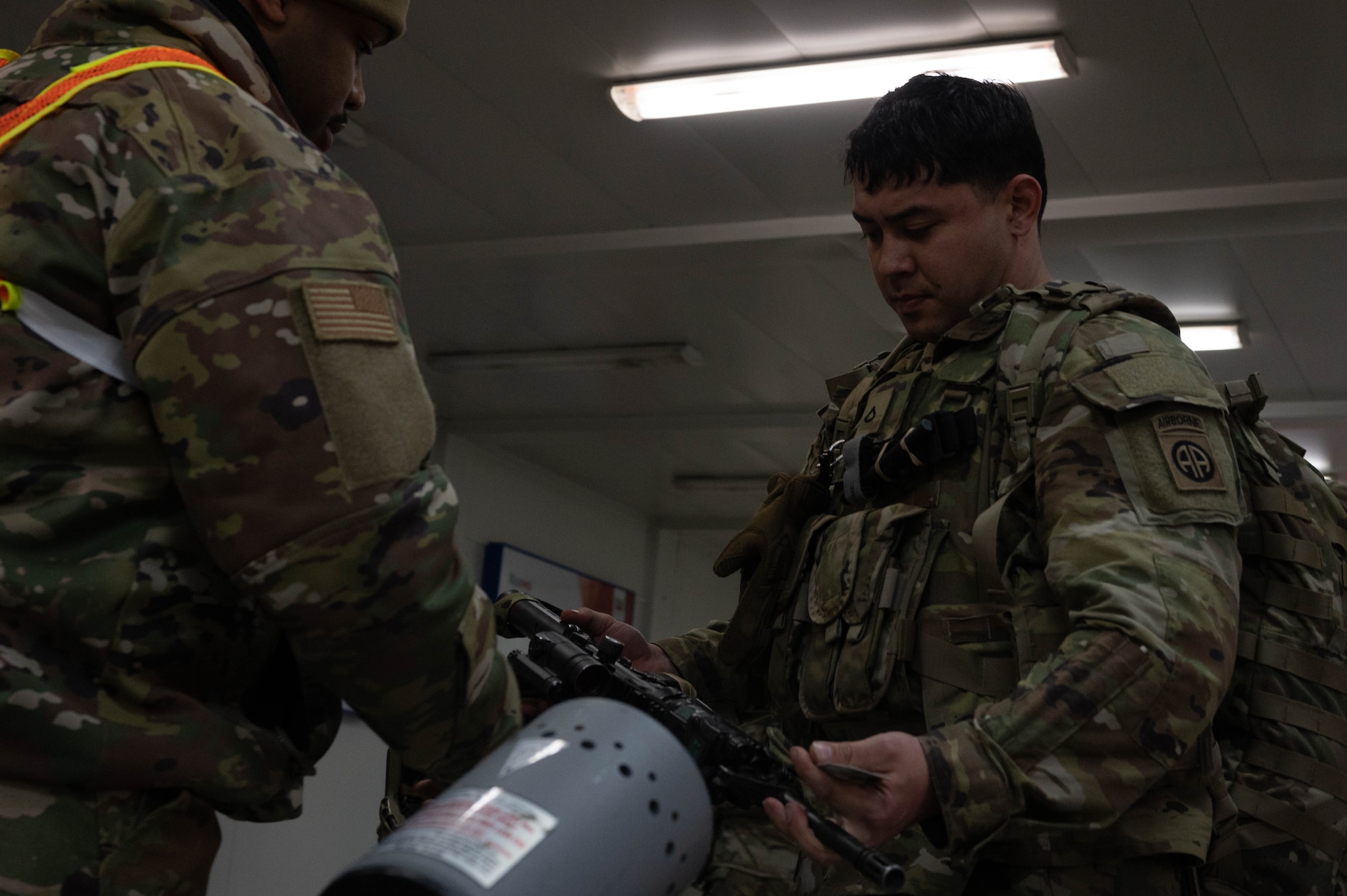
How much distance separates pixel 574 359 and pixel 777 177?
253cm

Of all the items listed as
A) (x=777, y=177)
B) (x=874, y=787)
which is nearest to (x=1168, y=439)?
(x=874, y=787)

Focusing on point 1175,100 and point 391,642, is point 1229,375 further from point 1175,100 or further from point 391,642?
point 391,642

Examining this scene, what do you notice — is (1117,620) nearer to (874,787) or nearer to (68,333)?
(874,787)

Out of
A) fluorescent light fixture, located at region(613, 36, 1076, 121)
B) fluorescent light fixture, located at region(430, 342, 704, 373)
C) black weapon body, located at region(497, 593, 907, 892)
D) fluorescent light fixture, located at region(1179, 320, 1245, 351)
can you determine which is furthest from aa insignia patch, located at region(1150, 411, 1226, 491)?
fluorescent light fixture, located at region(430, 342, 704, 373)

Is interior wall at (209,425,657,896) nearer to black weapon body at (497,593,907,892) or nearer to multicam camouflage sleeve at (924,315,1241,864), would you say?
black weapon body at (497,593,907,892)

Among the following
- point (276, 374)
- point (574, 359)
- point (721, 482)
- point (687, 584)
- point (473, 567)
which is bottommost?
point (687, 584)

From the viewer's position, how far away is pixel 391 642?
108 centimetres

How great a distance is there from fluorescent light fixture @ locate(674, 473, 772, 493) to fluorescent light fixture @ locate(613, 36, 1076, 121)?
17.7ft

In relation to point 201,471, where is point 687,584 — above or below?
below

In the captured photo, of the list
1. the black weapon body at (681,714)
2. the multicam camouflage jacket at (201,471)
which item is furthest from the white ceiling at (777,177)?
the multicam camouflage jacket at (201,471)

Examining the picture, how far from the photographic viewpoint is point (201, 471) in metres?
1.05

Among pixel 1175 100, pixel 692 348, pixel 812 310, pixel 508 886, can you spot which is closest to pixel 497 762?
pixel 508 886

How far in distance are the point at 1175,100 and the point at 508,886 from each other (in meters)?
4.49

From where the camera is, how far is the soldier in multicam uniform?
4.56 feet
